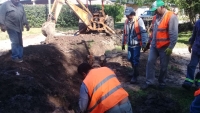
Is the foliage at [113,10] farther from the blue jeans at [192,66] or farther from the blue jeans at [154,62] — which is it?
the blue jeans at [192,66]

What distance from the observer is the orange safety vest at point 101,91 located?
10.9 feet

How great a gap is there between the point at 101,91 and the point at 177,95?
3730mm

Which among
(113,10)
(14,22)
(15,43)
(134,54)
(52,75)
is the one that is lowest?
(52,75)

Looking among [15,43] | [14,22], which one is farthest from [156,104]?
[14,22]

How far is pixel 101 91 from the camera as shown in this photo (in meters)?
3.32

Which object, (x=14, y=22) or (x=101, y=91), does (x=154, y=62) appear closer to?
(x=101, y=91)

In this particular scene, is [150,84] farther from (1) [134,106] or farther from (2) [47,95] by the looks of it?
(2) [47,95]

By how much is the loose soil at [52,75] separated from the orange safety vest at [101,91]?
1.80 metres

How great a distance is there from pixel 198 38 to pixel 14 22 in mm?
4956

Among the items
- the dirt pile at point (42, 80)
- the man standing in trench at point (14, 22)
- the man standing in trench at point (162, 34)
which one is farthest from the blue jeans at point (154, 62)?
the man standing in trench at point (14, 22)

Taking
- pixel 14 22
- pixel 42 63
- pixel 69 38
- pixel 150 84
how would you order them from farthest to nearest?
pixel 69 38
pixel 42 63
pixel 14 22
pixel 150 84

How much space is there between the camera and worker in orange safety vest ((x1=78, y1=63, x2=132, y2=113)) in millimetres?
3312

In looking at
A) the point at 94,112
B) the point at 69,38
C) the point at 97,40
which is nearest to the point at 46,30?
the point at 69,38

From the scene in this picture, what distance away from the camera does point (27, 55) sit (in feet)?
28.4
